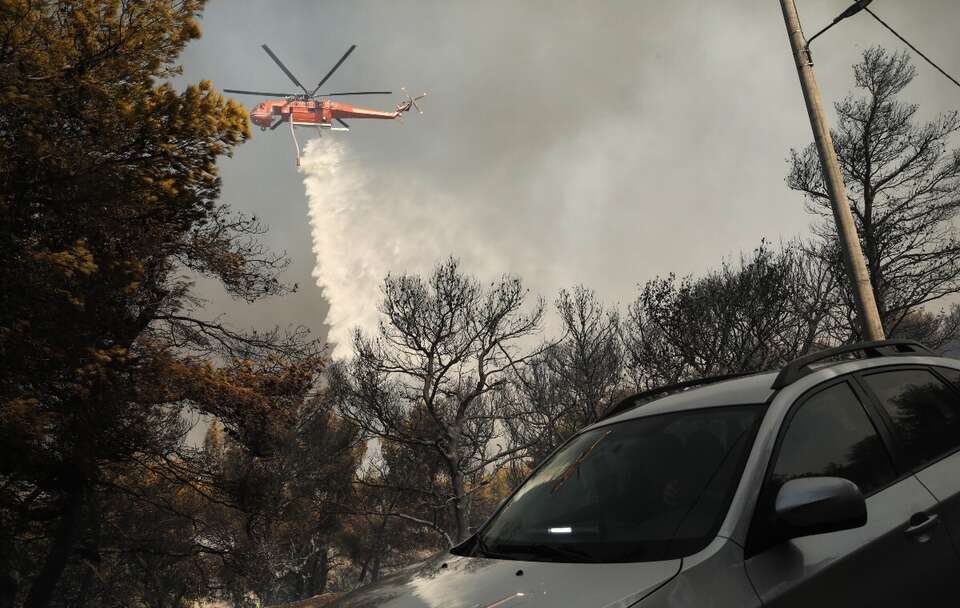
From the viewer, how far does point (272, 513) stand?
1692 centimetres

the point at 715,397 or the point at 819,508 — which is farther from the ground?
the point at 715,397

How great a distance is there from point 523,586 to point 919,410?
212 centimetres

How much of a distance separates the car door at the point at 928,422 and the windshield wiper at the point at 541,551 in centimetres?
149

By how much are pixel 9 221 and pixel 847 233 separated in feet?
39.8

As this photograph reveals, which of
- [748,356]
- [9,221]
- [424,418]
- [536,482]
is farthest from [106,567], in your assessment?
[536,482]

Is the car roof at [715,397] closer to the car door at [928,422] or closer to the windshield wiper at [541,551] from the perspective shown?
the car door at [928,422]

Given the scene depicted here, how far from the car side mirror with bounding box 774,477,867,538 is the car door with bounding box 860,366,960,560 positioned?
0.86 m

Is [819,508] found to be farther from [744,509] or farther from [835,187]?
[835,187]

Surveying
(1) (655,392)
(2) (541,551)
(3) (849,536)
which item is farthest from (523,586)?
(1) (655,392)

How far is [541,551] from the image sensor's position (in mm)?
2131

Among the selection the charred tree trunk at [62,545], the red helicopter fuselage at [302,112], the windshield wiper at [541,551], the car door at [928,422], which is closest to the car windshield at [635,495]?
the windshield wiper at [541,551]

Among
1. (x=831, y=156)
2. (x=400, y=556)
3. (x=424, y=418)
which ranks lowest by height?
(x=400, y=556)

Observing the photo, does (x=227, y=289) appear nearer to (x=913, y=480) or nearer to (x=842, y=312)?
(x=913, y=480)

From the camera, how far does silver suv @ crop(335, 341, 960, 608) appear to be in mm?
1764
